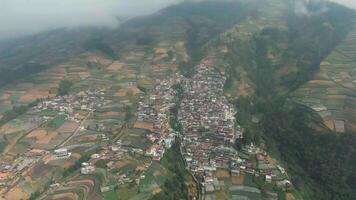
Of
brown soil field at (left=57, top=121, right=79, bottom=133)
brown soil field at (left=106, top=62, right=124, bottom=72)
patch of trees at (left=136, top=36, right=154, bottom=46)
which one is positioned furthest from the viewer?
patch of trees at (left=136, top=36, right=154, bottom=46)

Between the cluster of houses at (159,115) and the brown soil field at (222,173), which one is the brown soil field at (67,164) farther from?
the brown soil field at (222,173)

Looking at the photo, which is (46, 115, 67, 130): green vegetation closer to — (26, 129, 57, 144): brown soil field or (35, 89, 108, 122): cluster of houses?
(35, 89, 108, 122): cluster of houses

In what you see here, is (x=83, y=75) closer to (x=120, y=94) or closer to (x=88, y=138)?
(x=120, y=94)

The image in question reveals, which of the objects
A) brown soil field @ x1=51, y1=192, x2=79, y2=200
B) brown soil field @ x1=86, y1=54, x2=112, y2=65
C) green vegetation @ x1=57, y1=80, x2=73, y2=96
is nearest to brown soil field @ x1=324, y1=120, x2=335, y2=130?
brown soil field @ x1=51, y1=192, x2=79, y2=200

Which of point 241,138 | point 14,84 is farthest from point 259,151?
point 14,84

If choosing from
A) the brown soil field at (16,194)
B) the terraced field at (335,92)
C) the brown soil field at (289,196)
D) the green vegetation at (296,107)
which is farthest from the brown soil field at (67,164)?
the terraced field at (335,92)

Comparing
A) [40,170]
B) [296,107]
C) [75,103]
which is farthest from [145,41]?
[40,170]
